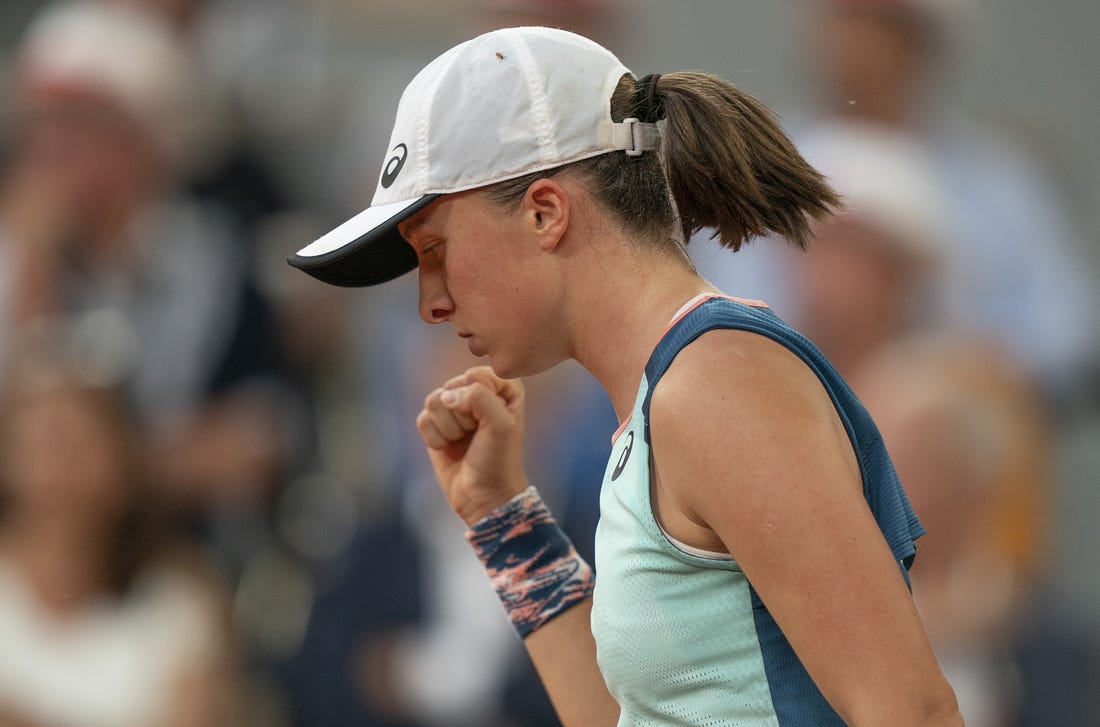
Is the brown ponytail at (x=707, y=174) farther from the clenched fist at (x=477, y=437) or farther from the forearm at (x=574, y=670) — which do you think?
the forearm at (x=574, y=670)

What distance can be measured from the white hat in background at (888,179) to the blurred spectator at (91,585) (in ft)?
6.60

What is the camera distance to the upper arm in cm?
148

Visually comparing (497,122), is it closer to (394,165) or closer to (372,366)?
(394,165)

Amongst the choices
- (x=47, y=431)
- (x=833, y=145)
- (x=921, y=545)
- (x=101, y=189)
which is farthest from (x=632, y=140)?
(x=101, y=189)

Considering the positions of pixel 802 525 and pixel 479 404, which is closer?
pixel 802 525

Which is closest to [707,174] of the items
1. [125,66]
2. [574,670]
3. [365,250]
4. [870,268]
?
[365,250]

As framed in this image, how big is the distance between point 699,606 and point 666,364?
25 cm

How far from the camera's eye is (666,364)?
5.26ft

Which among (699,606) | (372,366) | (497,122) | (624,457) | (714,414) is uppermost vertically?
(497,122)

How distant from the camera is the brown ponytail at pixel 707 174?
1738 millimetres

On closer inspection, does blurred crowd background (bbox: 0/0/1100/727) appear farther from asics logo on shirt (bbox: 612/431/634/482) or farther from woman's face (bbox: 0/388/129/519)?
asics logo on shirt (bbox: 612/431/634/482)

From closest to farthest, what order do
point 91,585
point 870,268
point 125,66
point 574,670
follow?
point 574,670 → point 870,268 → point 91,585 → point 125,66

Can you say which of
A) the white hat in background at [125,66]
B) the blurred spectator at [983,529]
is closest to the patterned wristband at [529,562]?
the blurred spectator at [983,529]

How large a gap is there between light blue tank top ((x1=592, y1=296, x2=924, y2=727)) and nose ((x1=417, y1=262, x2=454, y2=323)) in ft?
0.94
